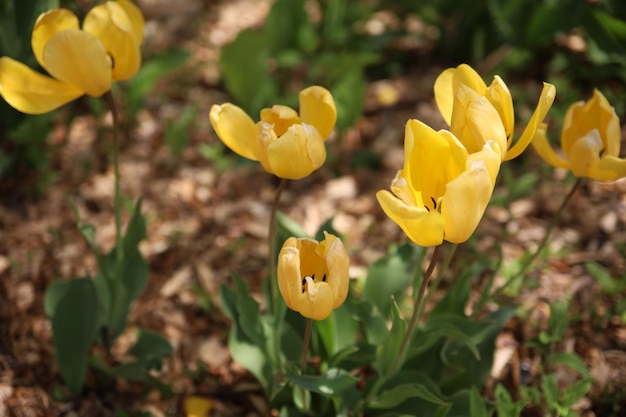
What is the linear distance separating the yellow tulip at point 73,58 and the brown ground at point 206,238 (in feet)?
2.70

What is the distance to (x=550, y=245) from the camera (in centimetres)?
229

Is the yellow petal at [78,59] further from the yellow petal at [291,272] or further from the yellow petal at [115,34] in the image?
the yellow petal at [291,272]

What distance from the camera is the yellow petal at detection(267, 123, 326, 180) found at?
125 centimetres

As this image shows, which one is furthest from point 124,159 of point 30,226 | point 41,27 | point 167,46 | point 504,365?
point 504,365

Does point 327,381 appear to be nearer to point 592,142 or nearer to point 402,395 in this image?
point 402,395

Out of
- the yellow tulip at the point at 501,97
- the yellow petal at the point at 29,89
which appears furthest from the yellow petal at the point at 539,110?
the yellow petal at the point at 29,89

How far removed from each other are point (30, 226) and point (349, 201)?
121 cm

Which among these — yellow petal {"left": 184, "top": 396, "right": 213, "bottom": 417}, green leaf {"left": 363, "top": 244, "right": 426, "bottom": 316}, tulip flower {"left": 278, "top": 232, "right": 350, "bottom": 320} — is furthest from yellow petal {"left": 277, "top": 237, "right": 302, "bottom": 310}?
yellow petal {"left": 184, "top": 396, "right": 213, "bottom": 417}

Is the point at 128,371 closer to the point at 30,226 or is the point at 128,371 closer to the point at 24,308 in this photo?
the point at 24,308

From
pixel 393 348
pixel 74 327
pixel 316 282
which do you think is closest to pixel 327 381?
pixel 393 348

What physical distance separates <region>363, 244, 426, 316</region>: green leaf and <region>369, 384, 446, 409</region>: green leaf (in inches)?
10.5

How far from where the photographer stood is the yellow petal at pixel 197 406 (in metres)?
1.86

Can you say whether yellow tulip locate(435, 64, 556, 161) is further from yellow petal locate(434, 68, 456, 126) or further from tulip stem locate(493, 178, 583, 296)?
tulip stem locate(493, 178, 583, 296)

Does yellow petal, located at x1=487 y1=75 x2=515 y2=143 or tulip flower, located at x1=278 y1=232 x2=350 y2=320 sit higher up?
yellow petal, located at x1=487 y1=75 x2=515 y2=143
